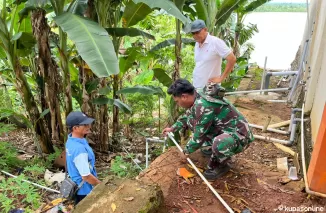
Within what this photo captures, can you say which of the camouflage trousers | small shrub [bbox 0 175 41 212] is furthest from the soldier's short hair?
small shrub [bbox 0 175 41 212]

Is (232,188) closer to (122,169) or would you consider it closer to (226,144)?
(226,144)

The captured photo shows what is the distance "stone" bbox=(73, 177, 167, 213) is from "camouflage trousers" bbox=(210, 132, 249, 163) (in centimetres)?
76

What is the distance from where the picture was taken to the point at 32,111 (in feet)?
14.3

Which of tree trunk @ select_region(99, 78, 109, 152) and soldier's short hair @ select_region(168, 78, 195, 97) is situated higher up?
soldier's short hair @ select_region(168, 78, 195, 97)

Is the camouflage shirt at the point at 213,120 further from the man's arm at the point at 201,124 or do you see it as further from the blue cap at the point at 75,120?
the blue cap at the point at 75,120

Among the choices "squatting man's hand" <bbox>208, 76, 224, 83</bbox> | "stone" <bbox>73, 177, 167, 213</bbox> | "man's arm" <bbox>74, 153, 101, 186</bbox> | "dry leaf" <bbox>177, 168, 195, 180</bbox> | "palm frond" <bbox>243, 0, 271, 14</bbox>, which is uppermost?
"palm frond" <bbox>243, 0, 271, 14</bbox>

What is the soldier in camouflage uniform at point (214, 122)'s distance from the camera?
2.70m

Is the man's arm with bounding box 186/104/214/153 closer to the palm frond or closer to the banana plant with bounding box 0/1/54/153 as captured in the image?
the banana plant with bounding box 0/1/54/153

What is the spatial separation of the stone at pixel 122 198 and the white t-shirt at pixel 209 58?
205 cm

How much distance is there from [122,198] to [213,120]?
1.24 m

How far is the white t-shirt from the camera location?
375 cm

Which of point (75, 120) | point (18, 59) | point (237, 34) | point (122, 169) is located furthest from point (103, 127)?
point (237, 34)

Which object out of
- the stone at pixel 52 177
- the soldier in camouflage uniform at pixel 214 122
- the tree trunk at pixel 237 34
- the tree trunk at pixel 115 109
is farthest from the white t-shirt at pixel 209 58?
the tree trunk at pixel 237 34

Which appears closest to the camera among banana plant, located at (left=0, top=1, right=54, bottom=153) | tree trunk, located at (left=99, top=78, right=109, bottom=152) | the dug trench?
the dug trench
